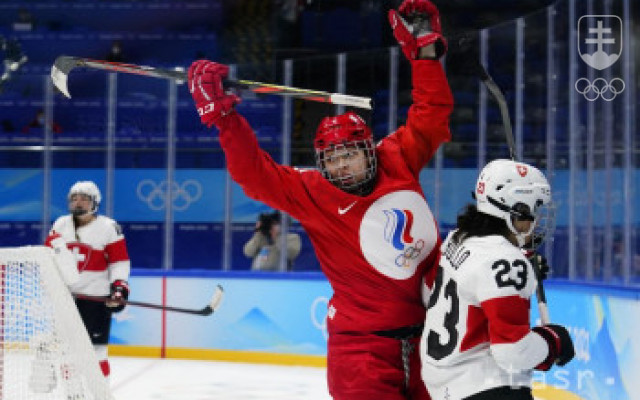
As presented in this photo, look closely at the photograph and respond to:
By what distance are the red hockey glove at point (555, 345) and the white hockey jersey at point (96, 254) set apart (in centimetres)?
330

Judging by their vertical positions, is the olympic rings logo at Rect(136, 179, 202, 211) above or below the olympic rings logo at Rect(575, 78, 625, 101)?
below

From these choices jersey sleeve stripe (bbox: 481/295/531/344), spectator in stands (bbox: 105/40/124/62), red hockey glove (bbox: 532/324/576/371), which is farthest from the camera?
spectator in stands (bbox: 105/40/124/62)

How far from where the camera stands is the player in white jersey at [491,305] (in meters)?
1.91

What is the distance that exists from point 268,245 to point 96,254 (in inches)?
99.4

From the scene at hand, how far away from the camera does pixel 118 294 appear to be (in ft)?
15.9

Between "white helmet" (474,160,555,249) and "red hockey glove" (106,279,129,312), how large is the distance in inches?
117

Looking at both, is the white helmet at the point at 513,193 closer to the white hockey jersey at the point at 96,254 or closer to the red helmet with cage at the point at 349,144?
the red helmet with cage at the point at 349,144

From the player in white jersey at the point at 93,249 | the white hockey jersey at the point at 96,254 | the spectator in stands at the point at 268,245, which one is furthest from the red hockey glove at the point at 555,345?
the spectator in stands at the point at 268,245

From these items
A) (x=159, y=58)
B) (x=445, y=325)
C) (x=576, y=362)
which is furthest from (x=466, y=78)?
(x=445, y=325)

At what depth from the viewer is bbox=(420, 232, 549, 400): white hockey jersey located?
191cm

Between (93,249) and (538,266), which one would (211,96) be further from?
(93,249)

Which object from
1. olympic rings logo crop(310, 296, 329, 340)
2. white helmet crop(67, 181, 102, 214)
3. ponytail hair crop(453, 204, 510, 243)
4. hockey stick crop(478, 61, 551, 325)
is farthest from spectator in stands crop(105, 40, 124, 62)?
ponytail hair crop(453, 204, 510, 243)

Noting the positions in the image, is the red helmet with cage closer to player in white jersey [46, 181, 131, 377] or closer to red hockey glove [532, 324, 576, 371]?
red hockey glove [532, 324, 576, 371]

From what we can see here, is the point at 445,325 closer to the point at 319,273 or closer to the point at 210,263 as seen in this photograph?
the point at 319,273
